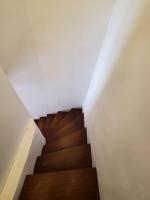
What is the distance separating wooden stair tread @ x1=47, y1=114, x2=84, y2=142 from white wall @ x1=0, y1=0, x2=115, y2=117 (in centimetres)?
53

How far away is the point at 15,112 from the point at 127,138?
47.1 inches

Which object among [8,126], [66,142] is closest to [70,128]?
[66,142]

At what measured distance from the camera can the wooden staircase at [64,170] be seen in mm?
1550

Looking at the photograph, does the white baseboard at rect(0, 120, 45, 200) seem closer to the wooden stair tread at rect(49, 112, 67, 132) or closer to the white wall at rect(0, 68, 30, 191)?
the white wall at rect(0, 68, 30, 191)

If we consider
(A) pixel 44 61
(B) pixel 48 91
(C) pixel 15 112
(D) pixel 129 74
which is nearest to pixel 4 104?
(C) pixel 15 112

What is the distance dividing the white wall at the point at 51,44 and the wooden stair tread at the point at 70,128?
1.75 feet

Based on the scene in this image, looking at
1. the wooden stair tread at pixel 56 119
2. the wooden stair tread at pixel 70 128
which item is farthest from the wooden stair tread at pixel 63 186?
the wooden stair tread at pixel 56 119

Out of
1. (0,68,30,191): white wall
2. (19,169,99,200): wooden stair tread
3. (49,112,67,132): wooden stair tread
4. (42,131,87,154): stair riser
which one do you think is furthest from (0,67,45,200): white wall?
(49,112,67,132): wooden stair tread

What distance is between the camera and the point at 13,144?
167 centimetres

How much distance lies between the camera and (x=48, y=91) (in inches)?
130

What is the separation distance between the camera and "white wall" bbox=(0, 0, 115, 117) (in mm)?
1939

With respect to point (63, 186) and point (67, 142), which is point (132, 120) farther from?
point (67, 142)

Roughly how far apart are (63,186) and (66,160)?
475 millimetres

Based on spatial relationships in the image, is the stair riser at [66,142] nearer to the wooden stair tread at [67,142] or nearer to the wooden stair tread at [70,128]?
the wooden stair tread at [67,142]
